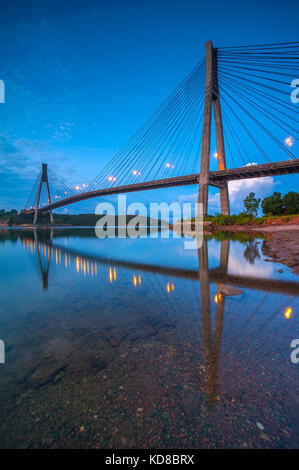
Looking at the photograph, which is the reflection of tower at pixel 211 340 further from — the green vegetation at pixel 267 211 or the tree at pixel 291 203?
the tree at pixel 291 203

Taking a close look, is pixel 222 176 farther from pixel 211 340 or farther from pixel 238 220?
pixel 211 340

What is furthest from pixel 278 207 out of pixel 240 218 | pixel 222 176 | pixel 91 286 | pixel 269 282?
pixel 91 286

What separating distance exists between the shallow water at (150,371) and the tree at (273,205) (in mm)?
49200

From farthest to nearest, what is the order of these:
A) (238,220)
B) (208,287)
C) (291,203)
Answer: (291,203) → (238,220) → (208,287)

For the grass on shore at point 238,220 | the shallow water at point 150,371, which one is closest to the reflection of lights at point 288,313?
the shallow water at point 150,371

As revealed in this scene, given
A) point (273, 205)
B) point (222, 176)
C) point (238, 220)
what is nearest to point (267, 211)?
point (273, 205)

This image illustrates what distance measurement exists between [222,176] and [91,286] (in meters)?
34.3

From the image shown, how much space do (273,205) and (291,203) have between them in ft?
11.5

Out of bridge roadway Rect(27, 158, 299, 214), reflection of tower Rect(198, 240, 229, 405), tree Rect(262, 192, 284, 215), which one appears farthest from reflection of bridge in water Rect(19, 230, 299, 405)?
tree Rect(262, 192, 284, 215)

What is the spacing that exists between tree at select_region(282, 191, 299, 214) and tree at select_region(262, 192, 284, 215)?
93cm

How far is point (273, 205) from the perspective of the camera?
46312 millimetres

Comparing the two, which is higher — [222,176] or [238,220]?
[222,176]

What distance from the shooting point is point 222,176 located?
113 feet

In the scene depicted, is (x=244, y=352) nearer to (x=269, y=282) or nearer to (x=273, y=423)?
(x=273, y=423)
